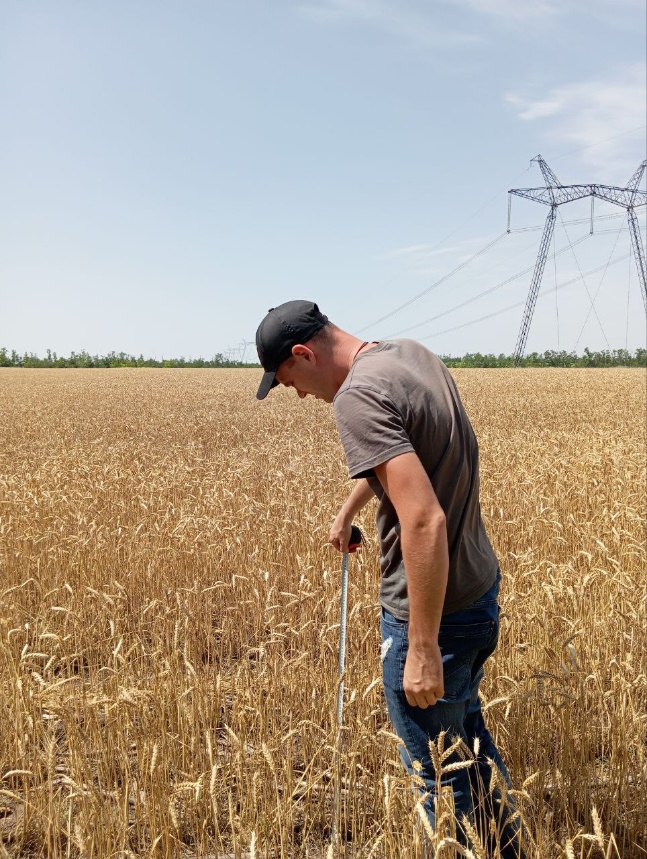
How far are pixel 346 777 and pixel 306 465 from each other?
23.9ft

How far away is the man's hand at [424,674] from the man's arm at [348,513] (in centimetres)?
83

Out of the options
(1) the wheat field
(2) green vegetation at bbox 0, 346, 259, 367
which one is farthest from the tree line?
(1) the wheat field

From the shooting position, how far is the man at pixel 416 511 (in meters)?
2.00

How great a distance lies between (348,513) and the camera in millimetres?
2920

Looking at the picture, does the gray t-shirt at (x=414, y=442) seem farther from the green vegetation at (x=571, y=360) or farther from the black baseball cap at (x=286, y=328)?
the green vegetation at (x=571, y=360)

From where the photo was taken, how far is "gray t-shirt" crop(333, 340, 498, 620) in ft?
6.69

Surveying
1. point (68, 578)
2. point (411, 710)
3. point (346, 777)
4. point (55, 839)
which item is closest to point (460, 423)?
point (411, 710)

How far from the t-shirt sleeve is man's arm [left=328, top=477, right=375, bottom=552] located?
0.75 meters

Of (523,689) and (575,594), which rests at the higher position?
(575,594)

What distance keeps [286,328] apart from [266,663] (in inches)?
77.4

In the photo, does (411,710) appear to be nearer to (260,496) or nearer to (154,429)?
(260,496)

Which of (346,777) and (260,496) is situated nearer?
(346,777)

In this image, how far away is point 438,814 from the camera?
2.03m

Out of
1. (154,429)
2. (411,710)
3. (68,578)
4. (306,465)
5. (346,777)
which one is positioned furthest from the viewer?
(154,429)
